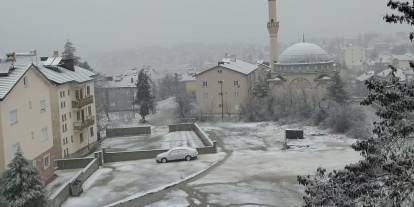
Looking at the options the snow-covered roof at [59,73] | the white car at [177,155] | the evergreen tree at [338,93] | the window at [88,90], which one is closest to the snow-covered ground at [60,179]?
the white car at [177,155]

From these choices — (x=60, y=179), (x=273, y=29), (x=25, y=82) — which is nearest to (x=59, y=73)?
(x=25, y=82)

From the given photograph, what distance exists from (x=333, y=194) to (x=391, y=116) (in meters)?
2.07

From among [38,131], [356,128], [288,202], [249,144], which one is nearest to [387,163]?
[288,202]

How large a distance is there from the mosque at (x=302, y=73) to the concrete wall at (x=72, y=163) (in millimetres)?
36661

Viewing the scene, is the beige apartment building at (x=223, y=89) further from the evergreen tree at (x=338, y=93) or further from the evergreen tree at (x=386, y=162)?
the evergreen tree at (x=386, y=162)

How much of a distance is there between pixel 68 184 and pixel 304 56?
54.5 meters

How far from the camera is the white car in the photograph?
36.2 metres

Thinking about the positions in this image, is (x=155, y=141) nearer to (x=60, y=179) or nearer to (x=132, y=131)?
(x=132, y=131)

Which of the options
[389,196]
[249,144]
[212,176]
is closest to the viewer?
[389,196]

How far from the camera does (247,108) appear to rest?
214ft

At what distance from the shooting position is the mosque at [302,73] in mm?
71169

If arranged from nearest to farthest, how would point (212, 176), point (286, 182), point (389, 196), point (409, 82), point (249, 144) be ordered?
1. point (389, 196)
2. point (409, 82)
3. point (286, 182)
4. point (212, 176)
5. point (249, 144)

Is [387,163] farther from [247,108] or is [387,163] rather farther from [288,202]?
[247,108]

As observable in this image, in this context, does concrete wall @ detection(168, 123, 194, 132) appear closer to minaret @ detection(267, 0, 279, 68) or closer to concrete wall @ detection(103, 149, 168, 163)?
concrete wall @ detection(103, 149, 168, 163)
